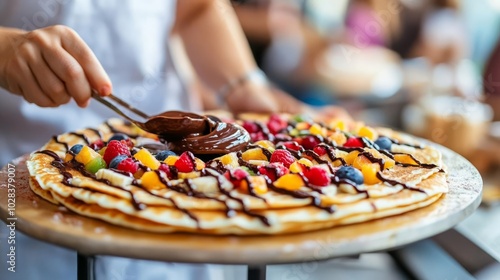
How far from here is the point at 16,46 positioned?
1.62m

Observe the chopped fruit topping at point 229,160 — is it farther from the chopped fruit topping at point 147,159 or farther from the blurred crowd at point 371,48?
the blurred crowd at point 371,48

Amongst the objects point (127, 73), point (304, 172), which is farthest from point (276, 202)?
point (127, 73)

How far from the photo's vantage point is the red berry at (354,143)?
1873 mm

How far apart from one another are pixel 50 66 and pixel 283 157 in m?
0.68

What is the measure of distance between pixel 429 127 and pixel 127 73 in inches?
92.8

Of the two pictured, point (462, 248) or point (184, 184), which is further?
point (462, 248)

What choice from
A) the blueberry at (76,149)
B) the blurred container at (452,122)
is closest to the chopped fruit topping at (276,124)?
the blueberry at (76,149)

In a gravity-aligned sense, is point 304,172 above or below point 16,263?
above

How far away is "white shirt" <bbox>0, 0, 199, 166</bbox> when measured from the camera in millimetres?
2172

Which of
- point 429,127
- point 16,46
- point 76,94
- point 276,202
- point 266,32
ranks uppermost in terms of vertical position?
point 16,46

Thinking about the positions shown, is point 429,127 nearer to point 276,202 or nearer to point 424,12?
point 424,12

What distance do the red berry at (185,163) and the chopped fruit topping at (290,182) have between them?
0.85 ft

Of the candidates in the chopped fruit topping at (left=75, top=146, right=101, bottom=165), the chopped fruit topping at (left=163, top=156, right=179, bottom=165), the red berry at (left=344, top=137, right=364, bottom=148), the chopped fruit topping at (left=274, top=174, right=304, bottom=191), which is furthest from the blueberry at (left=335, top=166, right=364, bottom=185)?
the chopped fruit topping at (left=75, top=146, right=101, bottom=165)

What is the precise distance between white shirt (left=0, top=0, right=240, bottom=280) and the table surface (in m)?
0.77
